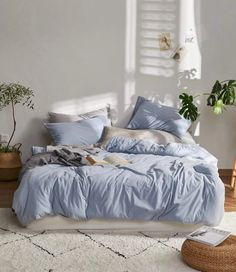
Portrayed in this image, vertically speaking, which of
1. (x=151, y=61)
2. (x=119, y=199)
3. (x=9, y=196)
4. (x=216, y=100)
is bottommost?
(x=9, y=196)

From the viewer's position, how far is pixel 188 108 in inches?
192

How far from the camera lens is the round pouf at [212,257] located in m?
2.54

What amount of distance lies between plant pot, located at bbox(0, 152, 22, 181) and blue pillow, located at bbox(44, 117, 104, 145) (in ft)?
1.68

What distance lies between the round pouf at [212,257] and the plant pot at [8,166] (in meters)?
2.63

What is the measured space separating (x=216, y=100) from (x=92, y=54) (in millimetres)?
1553

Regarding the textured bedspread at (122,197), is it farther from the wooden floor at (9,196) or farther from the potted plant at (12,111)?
the potted plant at (12,111)

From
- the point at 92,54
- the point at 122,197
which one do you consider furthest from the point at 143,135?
the point at 122,197

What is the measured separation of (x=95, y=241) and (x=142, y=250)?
0.37 meters

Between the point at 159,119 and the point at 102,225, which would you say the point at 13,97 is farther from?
the point at 102,225

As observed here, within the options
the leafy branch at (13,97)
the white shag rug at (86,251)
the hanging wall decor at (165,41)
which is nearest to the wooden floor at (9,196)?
the leafy branch at (13,97)

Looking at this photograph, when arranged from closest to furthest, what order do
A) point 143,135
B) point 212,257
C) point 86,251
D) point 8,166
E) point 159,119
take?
1. point 212,257
2. point 86,251
3. point 143,135
4. point 8,166
5. point 159,119

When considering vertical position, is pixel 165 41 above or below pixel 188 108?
above

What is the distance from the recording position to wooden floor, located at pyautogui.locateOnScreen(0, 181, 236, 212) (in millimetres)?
3905

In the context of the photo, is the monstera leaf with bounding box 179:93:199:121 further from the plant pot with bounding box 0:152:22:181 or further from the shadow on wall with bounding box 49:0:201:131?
the plant pot with bounding box 0:152:22:181
